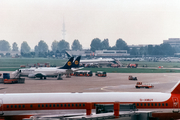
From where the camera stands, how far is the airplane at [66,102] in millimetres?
24266

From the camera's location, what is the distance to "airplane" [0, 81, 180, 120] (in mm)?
24266

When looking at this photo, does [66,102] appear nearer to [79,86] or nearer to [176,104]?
[176,104]

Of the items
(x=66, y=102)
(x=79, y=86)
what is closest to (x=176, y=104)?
(x=66, y=102)

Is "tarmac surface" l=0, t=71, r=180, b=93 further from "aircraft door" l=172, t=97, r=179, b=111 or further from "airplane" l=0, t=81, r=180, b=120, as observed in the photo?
"aircraft door" l=172, t=97, r=179, b=111

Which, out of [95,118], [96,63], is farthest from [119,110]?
[96,63]

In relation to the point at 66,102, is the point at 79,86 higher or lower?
lower

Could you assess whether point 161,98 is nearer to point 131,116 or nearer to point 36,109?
point 131,116

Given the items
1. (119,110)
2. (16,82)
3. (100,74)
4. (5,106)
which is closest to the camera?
(119,110)

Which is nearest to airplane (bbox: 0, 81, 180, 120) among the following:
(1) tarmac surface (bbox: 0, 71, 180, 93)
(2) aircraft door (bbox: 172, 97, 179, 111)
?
(2) aircraft door (bbox: 172, 97, 179, 111)

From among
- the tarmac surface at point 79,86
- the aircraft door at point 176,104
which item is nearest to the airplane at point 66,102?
the aircraft door at point 176,104

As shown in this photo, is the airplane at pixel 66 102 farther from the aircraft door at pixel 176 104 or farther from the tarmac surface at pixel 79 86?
the tarmac surface at pixel 79 86

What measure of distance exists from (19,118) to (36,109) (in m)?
1.74

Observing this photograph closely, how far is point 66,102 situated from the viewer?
24.5 metres

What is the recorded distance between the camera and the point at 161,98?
991 inches
